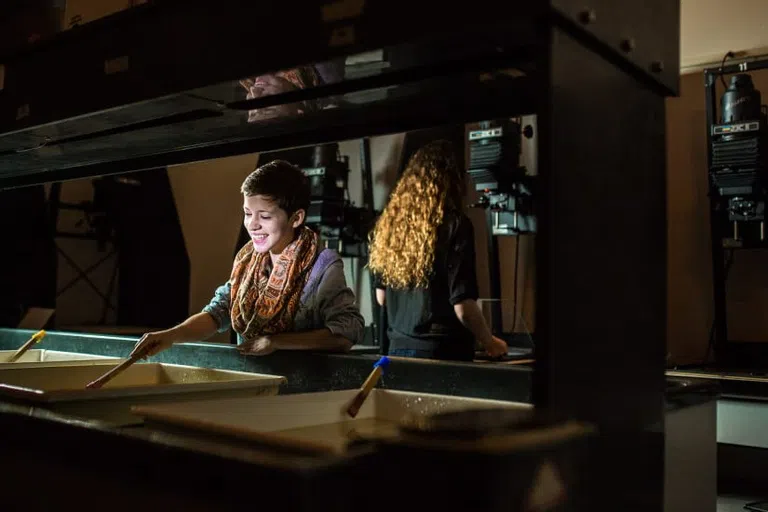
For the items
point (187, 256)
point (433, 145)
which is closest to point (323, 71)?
point (433, 145)

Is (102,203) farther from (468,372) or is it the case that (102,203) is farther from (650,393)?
(650,393)

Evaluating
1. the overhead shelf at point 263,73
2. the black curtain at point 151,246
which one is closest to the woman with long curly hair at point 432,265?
the overhead shelf at point 263,73

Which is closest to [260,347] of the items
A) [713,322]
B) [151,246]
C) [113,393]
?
[113,393]

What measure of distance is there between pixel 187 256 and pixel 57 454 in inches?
201

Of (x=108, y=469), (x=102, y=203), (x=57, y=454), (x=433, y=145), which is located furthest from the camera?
(x=102, y=203)

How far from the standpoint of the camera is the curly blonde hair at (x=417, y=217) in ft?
9.89

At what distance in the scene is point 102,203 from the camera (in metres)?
6.17

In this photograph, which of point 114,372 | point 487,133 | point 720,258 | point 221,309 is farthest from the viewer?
point 720,258

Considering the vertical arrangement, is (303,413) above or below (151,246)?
below

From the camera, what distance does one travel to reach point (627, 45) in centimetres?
118

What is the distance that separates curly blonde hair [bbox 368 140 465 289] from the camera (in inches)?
119

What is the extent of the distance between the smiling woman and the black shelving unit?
282 centimetres

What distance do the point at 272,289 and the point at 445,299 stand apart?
3.46 feet

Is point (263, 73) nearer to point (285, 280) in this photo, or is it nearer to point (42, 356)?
point (285, 280)
